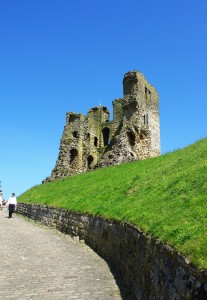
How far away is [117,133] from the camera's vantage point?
42.1 meters

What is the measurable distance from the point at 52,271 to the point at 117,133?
31312 millimetres

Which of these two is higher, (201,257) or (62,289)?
(201,257)

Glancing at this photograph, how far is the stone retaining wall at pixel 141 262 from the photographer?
5.61 m

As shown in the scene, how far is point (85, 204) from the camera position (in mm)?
18188

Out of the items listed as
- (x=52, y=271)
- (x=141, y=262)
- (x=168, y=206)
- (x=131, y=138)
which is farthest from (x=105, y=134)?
(x=141, y=262)

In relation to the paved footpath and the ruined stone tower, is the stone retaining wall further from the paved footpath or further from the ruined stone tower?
the ruined stone tower

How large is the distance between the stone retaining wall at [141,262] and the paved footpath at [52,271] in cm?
45

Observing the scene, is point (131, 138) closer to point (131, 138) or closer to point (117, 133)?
point (131, 138)

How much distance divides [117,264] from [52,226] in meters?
11.3

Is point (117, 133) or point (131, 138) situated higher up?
point (117, 133)

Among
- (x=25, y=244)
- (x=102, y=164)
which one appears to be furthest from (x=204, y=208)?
(x=102, y=164)

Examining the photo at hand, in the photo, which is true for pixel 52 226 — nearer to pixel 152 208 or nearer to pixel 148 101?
pixel 152 208

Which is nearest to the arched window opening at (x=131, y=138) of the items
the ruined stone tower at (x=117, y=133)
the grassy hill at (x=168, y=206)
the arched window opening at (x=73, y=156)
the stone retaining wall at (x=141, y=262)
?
the ruined stone tower at (x=117, y=133)

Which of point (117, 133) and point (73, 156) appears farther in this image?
point (73, 156)
